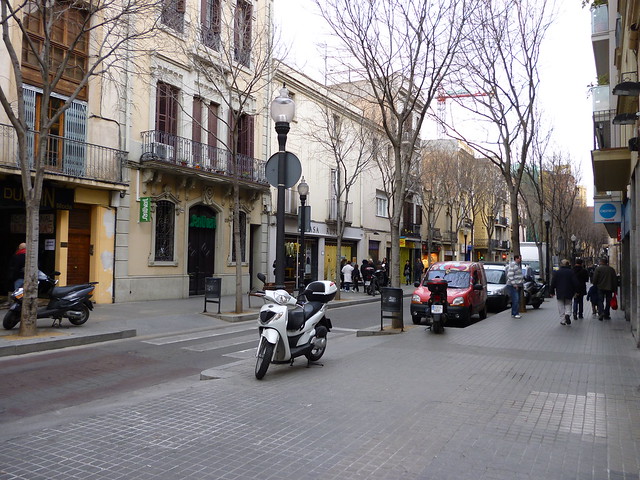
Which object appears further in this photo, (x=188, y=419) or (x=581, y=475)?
(x=188, y=419)

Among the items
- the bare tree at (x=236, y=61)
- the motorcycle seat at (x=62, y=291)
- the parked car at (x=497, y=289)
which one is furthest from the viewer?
the parked car at (x=497, y=289)

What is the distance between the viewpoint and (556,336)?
1187cm

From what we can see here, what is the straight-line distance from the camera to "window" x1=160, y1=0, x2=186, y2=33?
1284 centimetres

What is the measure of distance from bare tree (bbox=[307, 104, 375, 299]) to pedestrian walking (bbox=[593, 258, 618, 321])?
10.0m

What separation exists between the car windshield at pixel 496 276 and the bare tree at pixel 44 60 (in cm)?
1421

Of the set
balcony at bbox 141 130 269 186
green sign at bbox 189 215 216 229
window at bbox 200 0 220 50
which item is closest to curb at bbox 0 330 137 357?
balcony at bbox 141 130 269 186

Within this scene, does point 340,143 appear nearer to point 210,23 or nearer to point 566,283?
point 210,23

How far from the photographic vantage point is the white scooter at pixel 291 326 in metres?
7.15

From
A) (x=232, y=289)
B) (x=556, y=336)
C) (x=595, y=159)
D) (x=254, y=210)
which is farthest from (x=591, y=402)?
(x=254, y=210)

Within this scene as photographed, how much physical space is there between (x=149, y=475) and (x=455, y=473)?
231cm

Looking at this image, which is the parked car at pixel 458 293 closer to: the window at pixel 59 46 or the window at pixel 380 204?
the window at pixel 59 46

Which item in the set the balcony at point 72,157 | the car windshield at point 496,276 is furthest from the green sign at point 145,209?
the car windshield at point 496,276

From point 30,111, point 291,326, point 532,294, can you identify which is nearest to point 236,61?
point 30,111

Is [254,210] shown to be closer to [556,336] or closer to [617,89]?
[556,336]
